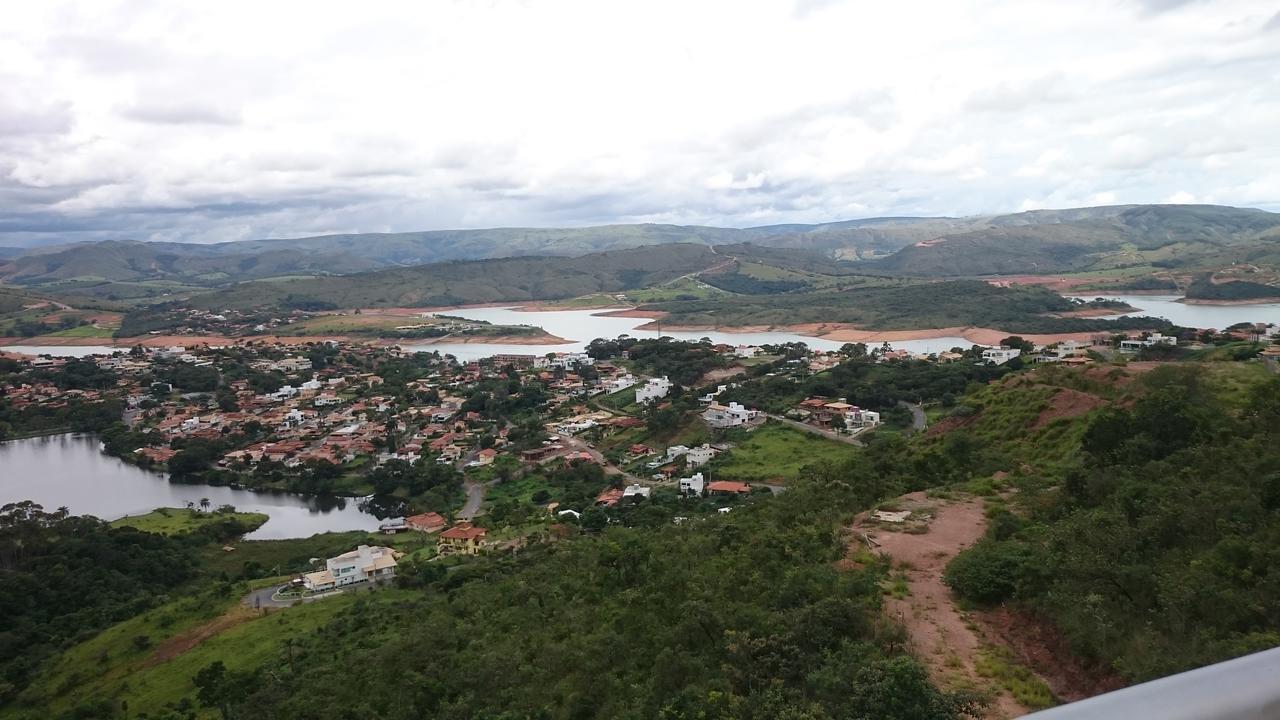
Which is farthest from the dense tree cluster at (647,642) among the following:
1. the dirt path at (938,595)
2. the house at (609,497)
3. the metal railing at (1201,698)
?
the house at (609,497)

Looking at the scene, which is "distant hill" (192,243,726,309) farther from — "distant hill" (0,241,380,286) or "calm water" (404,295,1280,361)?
"distant hill" (0,241,380,286)

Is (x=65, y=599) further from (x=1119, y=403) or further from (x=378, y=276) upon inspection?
(x=378, y=276)

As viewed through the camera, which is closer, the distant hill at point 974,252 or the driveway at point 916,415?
the driveway at point 916,415

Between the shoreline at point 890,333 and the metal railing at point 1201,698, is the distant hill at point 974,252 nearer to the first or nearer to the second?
the shoreline at point 890,333

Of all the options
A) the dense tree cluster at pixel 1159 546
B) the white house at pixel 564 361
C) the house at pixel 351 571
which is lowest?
the house at pixel 351 571

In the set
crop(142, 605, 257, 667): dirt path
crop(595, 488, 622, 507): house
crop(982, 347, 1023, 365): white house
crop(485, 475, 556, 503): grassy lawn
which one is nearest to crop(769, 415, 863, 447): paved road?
crop(595, 488, 622, 507): house

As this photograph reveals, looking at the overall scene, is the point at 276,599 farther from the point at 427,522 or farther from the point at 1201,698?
the point at 1201,698

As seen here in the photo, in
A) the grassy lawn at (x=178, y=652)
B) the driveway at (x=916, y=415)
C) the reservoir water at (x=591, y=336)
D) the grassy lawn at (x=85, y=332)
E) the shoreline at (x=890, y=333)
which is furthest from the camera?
the grassy lawn at (x=85, y=332)
